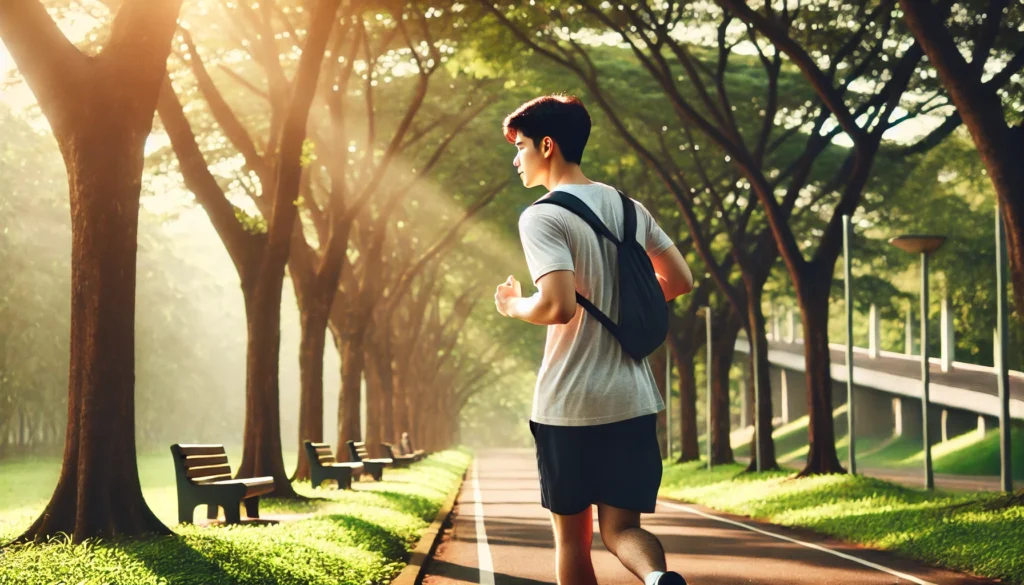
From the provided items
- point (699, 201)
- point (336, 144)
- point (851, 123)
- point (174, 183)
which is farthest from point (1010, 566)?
point (699, 201)

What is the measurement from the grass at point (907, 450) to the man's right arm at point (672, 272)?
2190cm

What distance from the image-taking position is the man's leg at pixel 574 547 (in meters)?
4.53

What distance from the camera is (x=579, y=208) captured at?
4.52 m

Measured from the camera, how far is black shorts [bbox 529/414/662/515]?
14.6 feet

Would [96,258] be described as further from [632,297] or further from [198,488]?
[632,297]

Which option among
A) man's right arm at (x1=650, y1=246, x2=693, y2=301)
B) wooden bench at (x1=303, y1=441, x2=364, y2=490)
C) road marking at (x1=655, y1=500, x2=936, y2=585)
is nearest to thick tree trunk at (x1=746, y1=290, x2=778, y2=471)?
road marking at (x1=655, y1=500, x2=936, y2=585)

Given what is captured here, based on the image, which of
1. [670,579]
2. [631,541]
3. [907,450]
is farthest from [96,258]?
[907,450]

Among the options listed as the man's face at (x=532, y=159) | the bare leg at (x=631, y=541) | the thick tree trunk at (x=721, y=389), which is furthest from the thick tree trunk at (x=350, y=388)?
the bare leg at (x=631, y=541)

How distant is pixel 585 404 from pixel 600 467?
0.20m

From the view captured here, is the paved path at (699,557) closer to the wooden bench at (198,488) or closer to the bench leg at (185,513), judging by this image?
the wooden bench at (198,488)

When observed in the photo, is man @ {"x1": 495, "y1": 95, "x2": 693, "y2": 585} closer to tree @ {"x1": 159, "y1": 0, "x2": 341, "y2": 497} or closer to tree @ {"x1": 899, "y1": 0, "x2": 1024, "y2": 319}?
tree @ {"x1": 899, "y1": 0, "x2": 1024, "y2": 319}

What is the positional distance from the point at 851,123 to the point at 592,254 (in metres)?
16.4

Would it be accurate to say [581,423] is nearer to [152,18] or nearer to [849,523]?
[152,18]

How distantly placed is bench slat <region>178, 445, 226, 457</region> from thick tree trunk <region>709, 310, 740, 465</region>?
21.0 meters
